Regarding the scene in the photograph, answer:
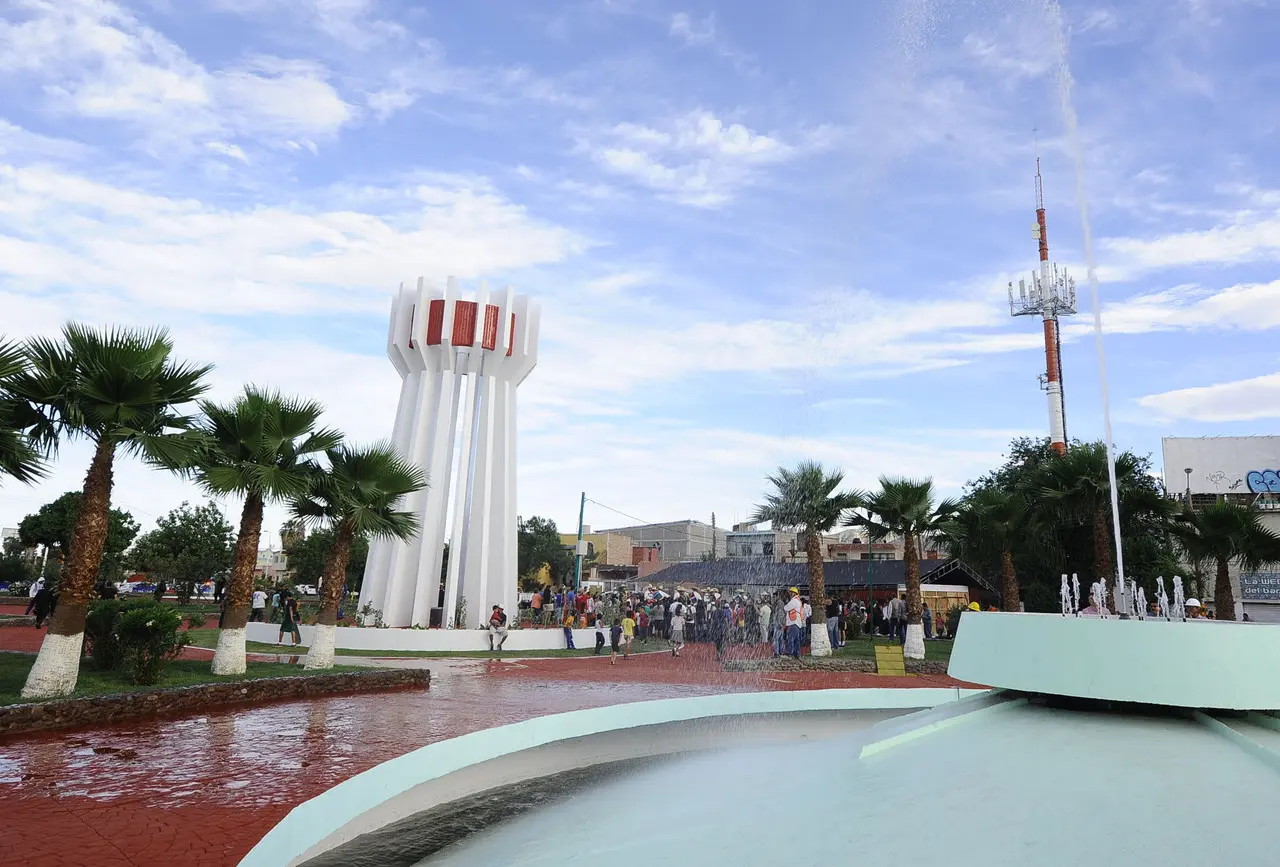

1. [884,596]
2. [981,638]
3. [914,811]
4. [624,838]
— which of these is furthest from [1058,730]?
[884,596]

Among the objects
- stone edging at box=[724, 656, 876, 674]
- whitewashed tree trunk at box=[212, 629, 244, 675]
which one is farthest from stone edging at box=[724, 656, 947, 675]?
whitewashed tree trunk at box=[212, 629, 244, 675]

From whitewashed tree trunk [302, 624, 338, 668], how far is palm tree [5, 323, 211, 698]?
4.69 metres

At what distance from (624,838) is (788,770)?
160 cm

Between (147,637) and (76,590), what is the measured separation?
56.6 inches

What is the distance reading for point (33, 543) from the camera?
40.4m

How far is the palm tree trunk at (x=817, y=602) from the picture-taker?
67.1 feet

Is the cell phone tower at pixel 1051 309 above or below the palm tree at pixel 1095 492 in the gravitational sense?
above

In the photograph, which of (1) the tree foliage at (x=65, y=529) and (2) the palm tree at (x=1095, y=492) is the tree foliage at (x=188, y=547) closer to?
(1) the tree foliage at (x=65, y=529)

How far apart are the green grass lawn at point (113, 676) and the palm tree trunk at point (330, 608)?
31 centimetres

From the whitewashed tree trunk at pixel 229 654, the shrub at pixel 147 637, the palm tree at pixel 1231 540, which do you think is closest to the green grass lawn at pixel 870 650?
the palm tree at pixel 1231 540

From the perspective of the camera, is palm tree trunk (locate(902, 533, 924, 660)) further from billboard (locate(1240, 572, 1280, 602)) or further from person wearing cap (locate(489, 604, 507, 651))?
billboard (locate(1240, 572, 1280, 602))

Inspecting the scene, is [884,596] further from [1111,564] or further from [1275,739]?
[1275,739]

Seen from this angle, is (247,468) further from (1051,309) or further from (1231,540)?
(1051,309)

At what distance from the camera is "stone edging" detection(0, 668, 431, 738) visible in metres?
8.76
